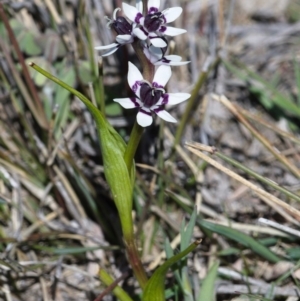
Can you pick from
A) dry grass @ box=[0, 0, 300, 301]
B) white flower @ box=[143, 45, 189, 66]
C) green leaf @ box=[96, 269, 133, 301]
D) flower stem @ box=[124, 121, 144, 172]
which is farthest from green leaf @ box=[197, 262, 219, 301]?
white flower @ box=[143, 45, 189, 66]

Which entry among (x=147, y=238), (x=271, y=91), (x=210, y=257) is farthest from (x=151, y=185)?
(x=271, y=91)

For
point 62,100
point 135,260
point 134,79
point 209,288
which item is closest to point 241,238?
point 209,288

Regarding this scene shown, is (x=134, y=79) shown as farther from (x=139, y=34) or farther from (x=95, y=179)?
(x=95, y=179)

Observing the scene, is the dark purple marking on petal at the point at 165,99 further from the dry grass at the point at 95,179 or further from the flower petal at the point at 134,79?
the dry grass at the point at 95,179

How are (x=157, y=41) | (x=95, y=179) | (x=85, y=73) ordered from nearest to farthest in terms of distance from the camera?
(x=157, y=41) < (x=85, y=73) < (x=95, y=179)

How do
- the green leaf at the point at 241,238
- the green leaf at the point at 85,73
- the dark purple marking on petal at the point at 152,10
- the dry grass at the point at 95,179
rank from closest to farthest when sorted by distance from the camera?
the dark purple marking on petal at the point at 152,10 < the green leaf at the point at 241,238 < the dry grass at the point at 95,179 < the green leaf at the point at 85,73

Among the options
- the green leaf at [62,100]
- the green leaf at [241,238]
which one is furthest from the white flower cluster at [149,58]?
the green leaf at [62,100]
